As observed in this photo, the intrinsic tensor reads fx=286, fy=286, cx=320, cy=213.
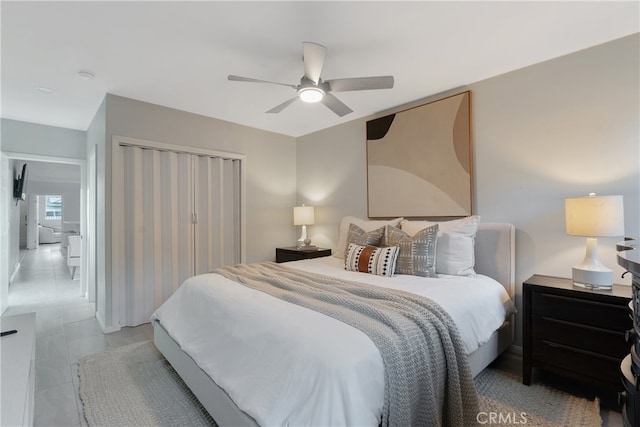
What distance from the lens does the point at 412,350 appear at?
50.1 inches

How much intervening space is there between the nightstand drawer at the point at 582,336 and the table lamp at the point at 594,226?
0.29 m

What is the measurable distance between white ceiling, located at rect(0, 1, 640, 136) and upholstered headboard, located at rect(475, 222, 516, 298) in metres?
1.42

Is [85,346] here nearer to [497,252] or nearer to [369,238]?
[369,238]

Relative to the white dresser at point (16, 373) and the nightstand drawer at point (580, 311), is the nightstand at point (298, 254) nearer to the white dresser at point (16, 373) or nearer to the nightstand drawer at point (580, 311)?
the nightstand drawer at point (580, 311)

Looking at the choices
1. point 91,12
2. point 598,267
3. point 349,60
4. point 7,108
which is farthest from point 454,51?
point 7,108

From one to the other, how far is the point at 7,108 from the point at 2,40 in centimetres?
178

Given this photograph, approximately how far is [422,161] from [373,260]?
1327 mm

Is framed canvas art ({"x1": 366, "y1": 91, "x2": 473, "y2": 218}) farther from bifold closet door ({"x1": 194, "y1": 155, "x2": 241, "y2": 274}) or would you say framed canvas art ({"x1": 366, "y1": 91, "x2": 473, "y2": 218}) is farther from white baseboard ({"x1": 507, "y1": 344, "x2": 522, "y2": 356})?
bifold closet door ({"x1": 194, "y1": 155, "x2": 241, "y2": 274})

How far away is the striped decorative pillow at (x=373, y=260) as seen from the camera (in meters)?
2.40

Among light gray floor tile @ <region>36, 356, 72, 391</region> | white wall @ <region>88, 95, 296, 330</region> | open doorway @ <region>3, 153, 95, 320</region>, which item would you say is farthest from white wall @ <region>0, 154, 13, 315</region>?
light gray floor tile @ <region>36, 356, 72, 391</region>

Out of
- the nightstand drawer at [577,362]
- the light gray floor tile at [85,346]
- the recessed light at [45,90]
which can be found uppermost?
the recessed light at [45,90]

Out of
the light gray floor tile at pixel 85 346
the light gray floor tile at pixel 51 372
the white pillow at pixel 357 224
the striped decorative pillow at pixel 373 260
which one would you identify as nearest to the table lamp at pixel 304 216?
the white pillow at pixel 357 224

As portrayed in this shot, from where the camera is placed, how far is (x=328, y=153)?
4242mm

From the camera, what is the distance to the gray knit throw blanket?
3.88ft
